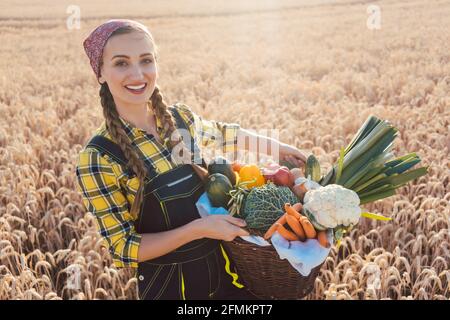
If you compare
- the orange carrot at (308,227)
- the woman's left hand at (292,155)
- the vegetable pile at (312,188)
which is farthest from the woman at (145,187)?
the woman's left hand at (292,155)

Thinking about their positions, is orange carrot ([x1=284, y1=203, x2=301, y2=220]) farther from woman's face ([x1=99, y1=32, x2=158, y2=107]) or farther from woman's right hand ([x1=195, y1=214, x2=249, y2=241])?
woman's face ([x1=99, y1=32, x2=158, y2=107])

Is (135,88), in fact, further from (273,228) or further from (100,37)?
(273,228)

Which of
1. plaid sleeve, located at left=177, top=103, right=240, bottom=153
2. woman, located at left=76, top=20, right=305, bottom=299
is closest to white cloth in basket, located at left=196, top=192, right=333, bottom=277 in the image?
woman, located at left=76, top=20, right=305, bottom=299

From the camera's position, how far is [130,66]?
8.70 feet

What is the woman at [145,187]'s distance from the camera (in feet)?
8.48

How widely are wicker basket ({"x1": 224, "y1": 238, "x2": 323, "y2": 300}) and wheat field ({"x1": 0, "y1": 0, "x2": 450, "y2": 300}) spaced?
1.00 metres

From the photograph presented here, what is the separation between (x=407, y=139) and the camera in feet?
20.9

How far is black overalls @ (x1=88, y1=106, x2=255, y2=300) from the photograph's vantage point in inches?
106

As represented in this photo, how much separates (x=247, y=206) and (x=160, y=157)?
513mm

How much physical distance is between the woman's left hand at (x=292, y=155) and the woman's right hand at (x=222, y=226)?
71 cm

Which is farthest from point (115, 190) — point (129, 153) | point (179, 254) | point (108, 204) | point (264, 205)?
point (264, 205)

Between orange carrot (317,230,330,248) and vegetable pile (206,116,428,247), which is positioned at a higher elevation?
vegetable pile (206,116,428,247)

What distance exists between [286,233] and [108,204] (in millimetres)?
823

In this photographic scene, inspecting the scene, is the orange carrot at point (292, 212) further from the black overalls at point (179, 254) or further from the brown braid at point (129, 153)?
the brown braid at point (129, 153)
